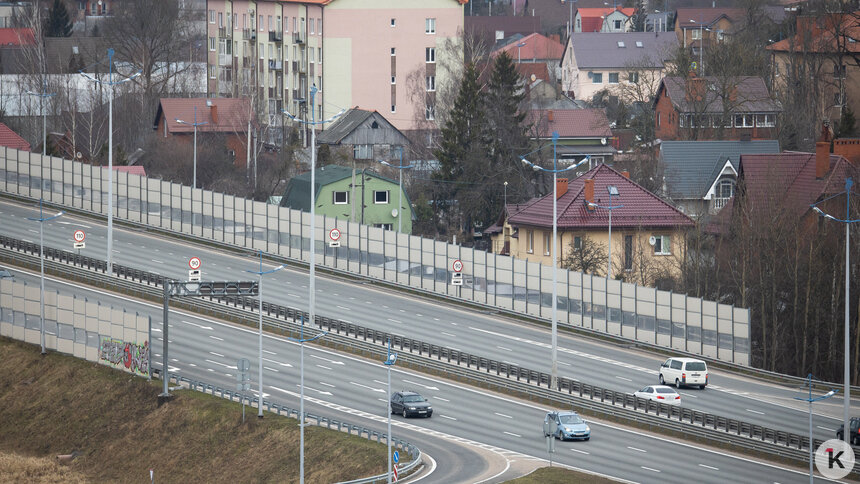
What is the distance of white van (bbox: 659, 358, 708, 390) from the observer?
65.1 meters

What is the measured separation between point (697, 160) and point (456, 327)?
36791mm

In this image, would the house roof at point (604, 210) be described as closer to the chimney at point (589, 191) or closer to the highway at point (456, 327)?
the chimney at point (589, 191)

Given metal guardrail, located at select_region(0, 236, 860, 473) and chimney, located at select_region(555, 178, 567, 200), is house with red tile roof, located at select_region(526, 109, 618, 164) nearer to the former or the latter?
chimney, located at select_region(555, 178, 567, 200)

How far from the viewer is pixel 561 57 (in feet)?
616

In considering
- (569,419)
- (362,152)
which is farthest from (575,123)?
(569,419)

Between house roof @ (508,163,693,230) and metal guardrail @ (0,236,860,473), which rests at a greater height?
house roof @ (508,163,693,230)

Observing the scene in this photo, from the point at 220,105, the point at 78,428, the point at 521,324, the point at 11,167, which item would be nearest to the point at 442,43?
the point at 220,105

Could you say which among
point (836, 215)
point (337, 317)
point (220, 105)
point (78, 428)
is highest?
point (220, 105)

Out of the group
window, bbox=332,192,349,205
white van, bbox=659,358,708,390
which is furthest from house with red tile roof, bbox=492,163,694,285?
white van, bbox=659,358,708,390

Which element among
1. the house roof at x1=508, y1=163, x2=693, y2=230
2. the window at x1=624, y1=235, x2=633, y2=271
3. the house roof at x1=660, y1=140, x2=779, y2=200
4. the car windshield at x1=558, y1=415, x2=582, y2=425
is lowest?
the car windshield at x1=558, y1=415, x2=582, y2=425

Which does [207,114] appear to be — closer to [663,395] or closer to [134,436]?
[134,436]

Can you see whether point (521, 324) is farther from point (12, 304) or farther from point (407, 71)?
point (407, 71)

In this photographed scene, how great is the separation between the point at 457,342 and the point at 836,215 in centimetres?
2228

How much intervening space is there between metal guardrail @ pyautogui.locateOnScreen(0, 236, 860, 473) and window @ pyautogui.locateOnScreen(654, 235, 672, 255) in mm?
25112
